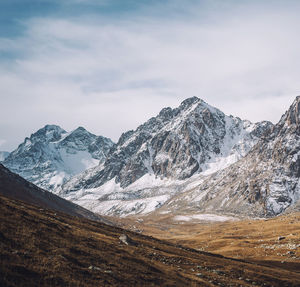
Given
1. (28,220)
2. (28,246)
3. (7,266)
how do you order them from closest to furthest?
(7,266) → (28,246) → (28,220)

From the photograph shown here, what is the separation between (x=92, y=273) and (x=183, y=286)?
9.92m

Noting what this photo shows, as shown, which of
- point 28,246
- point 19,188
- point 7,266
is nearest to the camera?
point 7,266

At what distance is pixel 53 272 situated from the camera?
2750cm

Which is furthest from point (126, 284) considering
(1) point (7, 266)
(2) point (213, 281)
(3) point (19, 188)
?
(3) point (19, 188)

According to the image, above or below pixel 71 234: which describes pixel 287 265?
below

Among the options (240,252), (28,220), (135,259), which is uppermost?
(28,220)

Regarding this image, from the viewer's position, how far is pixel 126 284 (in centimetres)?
2980

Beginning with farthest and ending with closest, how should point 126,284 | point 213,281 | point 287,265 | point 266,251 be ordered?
point 266,251 < point 287,265 < point 213,281 < point 126,284

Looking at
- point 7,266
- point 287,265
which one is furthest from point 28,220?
point 287,265

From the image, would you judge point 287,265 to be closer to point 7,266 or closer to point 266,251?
point 266,251

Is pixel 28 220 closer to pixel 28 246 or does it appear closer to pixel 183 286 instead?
pixel 28 246

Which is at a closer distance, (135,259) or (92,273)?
(92,273)

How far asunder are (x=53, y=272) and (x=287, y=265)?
58.3 m

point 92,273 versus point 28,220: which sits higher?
point 28,220
